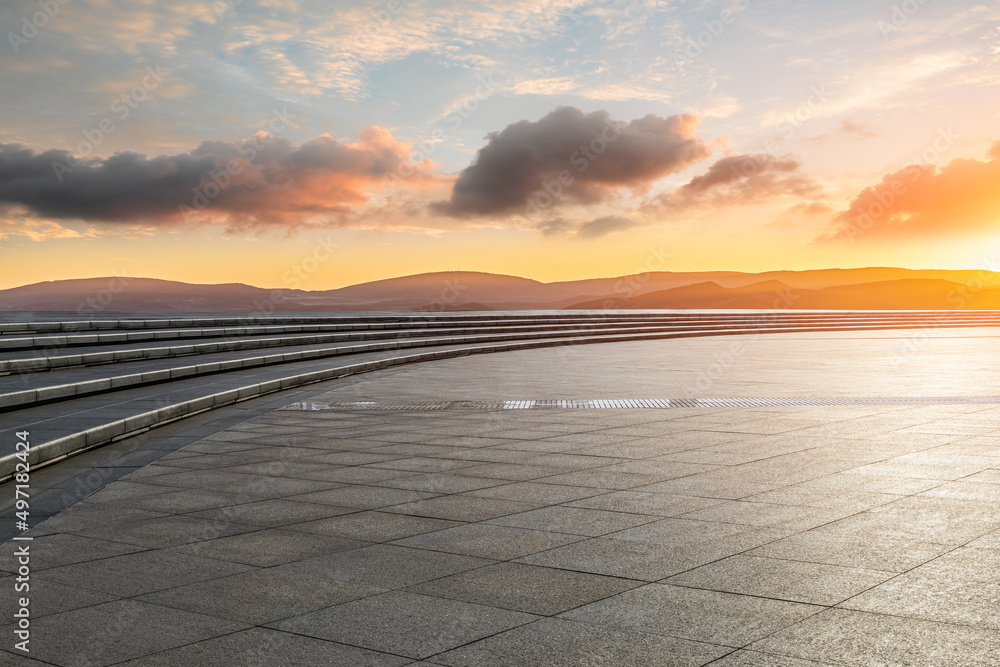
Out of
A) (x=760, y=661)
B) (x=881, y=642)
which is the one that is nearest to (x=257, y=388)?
(x=760, y=661)

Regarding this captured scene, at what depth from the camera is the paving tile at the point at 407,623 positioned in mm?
2964

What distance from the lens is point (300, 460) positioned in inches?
265

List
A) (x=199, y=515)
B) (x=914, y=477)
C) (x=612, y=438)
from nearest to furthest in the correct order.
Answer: (x=199, y=515), (x=914, y=477), (x=612, y=438)

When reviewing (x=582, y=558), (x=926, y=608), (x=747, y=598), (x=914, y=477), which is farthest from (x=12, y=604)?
(x=914, y=477)

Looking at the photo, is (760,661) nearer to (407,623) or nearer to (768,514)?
(407,623)

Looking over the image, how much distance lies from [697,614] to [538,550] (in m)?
1.11

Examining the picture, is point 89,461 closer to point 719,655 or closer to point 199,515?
point 199,515

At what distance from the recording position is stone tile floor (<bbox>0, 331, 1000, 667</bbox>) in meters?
2.97

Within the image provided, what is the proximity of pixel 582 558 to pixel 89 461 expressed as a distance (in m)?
4.92

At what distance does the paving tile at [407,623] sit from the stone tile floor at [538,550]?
0.04 ft

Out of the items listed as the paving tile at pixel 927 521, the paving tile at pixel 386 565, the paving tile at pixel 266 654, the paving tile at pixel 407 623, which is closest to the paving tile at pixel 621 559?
the paving tile at pixel 386 565

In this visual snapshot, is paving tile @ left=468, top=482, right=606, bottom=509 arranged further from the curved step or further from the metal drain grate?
the metal drain grate

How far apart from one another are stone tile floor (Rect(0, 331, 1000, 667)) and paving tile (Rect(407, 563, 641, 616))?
1cm

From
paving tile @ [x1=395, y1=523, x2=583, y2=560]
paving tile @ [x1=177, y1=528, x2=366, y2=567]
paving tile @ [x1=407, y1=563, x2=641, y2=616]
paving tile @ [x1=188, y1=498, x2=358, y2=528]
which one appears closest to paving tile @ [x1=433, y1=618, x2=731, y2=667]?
paving tile @ [x1=407, y1=563, x2=641, y2=616]
